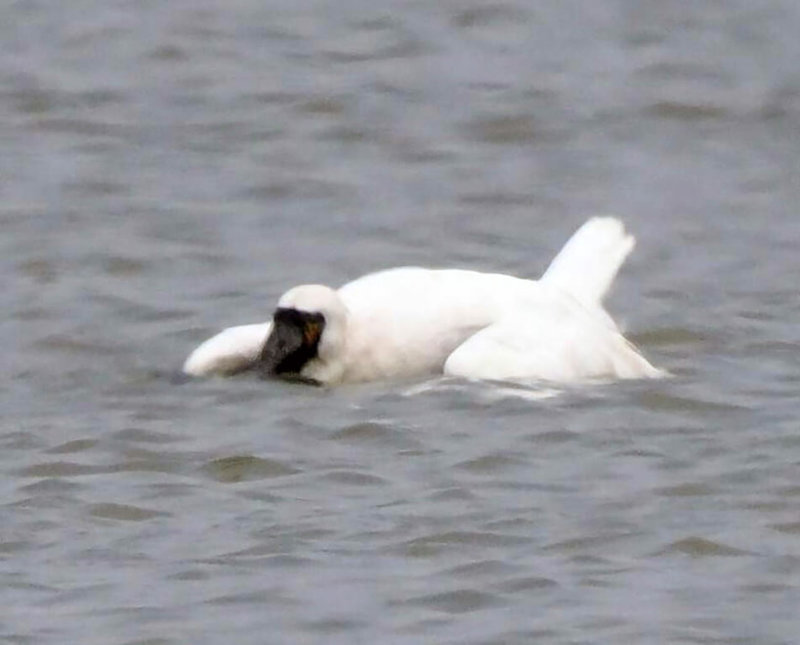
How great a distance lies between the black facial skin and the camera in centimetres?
1079

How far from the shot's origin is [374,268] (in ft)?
44.4

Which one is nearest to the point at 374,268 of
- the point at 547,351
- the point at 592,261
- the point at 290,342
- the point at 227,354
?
the point at 592,261

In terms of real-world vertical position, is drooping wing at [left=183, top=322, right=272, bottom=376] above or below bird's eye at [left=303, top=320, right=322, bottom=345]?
below

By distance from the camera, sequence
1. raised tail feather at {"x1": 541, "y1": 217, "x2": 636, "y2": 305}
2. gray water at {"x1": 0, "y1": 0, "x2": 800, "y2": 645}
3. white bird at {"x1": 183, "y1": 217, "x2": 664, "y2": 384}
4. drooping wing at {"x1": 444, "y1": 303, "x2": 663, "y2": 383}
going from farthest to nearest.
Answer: raised tail feather at {"x1": 541, "y1": 217, "x2": 636, "y2": 305}
white bird at {"x1": 183, "y1": 217, "x2": 664, "y2": 384}
drooping wing at {"x1": 444, "y1": 303, "x2": 663, "y2": 383}
gray water at {"x1": 0, "y1": 0, "x2": 800, "y2": 645}

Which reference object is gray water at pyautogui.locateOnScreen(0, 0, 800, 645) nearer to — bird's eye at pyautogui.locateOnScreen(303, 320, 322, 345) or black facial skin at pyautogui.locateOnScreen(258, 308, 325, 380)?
black facial skin at pyautogui.locateOnScreen(258, 308, 325, 380)

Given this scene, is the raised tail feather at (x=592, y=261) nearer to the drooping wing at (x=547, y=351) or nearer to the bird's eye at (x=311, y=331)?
the drooping wing at (x=547, y=351)

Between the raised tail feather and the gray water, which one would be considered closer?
the gray water

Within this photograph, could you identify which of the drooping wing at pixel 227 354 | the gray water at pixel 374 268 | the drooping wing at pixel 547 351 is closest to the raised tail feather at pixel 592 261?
the gray water at pixel 374 268

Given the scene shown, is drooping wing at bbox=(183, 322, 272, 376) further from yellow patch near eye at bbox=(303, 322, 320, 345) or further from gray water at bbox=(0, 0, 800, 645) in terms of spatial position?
yellow patch near eye at bbox=(303, 322, 320, 345)

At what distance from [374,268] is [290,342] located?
267 cm


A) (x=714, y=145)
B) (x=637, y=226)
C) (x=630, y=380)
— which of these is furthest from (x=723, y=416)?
(x=714, y=145)

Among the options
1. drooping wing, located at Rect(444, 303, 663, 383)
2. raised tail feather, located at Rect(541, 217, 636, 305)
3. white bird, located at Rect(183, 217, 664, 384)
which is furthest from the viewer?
raised tail feather, located at Rect(541, 217, 636, 305)

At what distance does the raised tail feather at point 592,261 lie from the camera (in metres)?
11.9

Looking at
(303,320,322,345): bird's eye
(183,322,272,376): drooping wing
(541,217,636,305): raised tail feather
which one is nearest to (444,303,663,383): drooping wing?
(303,320,322,345): bird's eye
